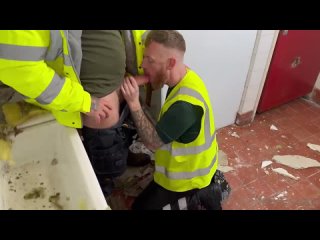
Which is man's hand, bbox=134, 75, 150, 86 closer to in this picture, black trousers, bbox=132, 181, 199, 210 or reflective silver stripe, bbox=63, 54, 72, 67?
reflective silver stripe, bbox=63, 54, 72, 67

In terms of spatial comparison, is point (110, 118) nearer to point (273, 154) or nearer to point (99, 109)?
point (99, 109)

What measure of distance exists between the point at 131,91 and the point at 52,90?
1.05 ft

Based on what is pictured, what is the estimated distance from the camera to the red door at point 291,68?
6.57 ft

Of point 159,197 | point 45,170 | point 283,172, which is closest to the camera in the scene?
point 45,170

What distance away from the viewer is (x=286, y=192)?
185 centimetres

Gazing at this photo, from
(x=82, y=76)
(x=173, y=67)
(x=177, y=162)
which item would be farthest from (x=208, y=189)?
(x=82, y=76)

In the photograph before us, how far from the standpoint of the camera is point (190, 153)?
51.4 inches

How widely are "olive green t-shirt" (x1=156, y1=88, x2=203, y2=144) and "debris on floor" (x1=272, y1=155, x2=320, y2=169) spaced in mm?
1032

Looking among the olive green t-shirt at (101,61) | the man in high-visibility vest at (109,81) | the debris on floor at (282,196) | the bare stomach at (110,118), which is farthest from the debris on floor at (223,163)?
the olive green t-shirt at (101,61)

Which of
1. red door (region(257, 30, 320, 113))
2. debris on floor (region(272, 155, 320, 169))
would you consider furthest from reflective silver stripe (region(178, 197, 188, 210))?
red door (region(257, 30, 320, 113))

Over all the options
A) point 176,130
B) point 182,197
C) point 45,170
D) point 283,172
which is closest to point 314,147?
point 283,172

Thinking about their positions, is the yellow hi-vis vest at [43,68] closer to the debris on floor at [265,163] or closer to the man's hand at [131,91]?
the man's hand at [131,91]
